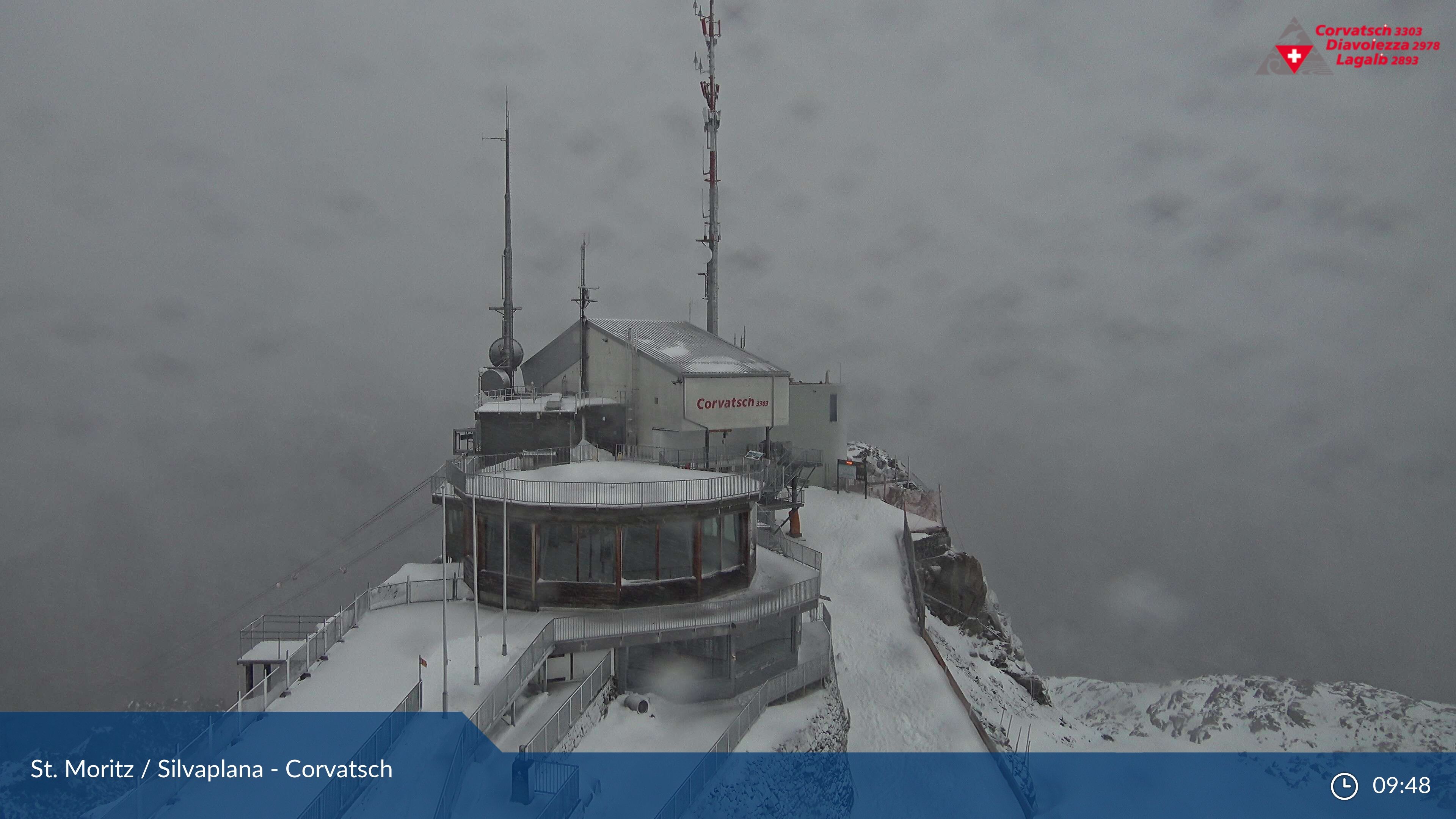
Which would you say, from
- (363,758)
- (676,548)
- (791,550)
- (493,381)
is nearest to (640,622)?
(676,548)

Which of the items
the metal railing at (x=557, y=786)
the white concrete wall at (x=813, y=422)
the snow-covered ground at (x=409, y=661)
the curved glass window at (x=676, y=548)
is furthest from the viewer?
the white concrete wall at (x=813, y=422)

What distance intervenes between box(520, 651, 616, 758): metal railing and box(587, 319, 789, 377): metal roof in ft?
49.9

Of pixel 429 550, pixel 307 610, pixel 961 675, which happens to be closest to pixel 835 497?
pixel 961 675

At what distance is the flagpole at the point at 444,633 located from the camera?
14609 millimetres

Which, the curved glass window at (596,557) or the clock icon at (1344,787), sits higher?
the curved glass window at (596,557)

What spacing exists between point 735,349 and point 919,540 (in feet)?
44.6

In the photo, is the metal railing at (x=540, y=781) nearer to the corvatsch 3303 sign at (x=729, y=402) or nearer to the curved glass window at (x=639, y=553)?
the curved glass window at (x=639, y=553)

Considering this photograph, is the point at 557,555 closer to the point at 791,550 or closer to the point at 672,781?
the point at 672,781

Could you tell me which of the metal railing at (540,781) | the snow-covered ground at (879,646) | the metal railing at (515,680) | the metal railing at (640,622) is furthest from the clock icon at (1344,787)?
the metal railing at (515,680)

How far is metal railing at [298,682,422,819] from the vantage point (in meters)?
11.0

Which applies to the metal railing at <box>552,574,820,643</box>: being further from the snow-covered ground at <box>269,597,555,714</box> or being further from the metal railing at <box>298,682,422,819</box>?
the metal railing at <box>298,682,422,819</box>

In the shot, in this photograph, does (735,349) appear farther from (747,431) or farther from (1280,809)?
(1280,809)

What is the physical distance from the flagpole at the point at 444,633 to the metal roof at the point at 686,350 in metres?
11.7

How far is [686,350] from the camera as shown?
3538 centimetres
